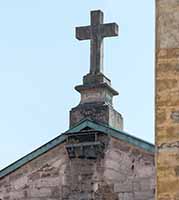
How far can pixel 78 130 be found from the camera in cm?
1481

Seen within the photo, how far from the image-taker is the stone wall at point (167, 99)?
27.2 feet

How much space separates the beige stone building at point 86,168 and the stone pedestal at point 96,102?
27 centimetres

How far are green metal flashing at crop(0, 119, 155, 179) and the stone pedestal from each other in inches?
38.4

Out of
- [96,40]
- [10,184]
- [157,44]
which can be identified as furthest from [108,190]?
[157,44]

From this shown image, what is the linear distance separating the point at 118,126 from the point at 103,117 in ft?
1.40

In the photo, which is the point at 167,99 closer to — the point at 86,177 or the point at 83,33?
the point at 86,177

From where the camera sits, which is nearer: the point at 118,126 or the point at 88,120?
the point at 88,120

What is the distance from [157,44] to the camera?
8.81 m

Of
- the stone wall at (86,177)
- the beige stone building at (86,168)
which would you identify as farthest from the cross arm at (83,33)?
the stone wall at (86,177)

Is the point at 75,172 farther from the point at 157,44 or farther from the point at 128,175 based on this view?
the point at 157,44

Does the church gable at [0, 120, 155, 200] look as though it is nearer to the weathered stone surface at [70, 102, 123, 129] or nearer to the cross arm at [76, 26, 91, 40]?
the weathered stone surface at [70, 102, 123, 129]

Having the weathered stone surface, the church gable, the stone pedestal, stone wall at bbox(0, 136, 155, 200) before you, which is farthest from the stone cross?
stone wall at bbox(0, 136, 155, 200)

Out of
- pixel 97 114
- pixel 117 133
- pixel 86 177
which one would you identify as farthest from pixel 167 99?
pixel 97 114

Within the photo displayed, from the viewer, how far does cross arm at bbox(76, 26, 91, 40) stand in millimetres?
16594
